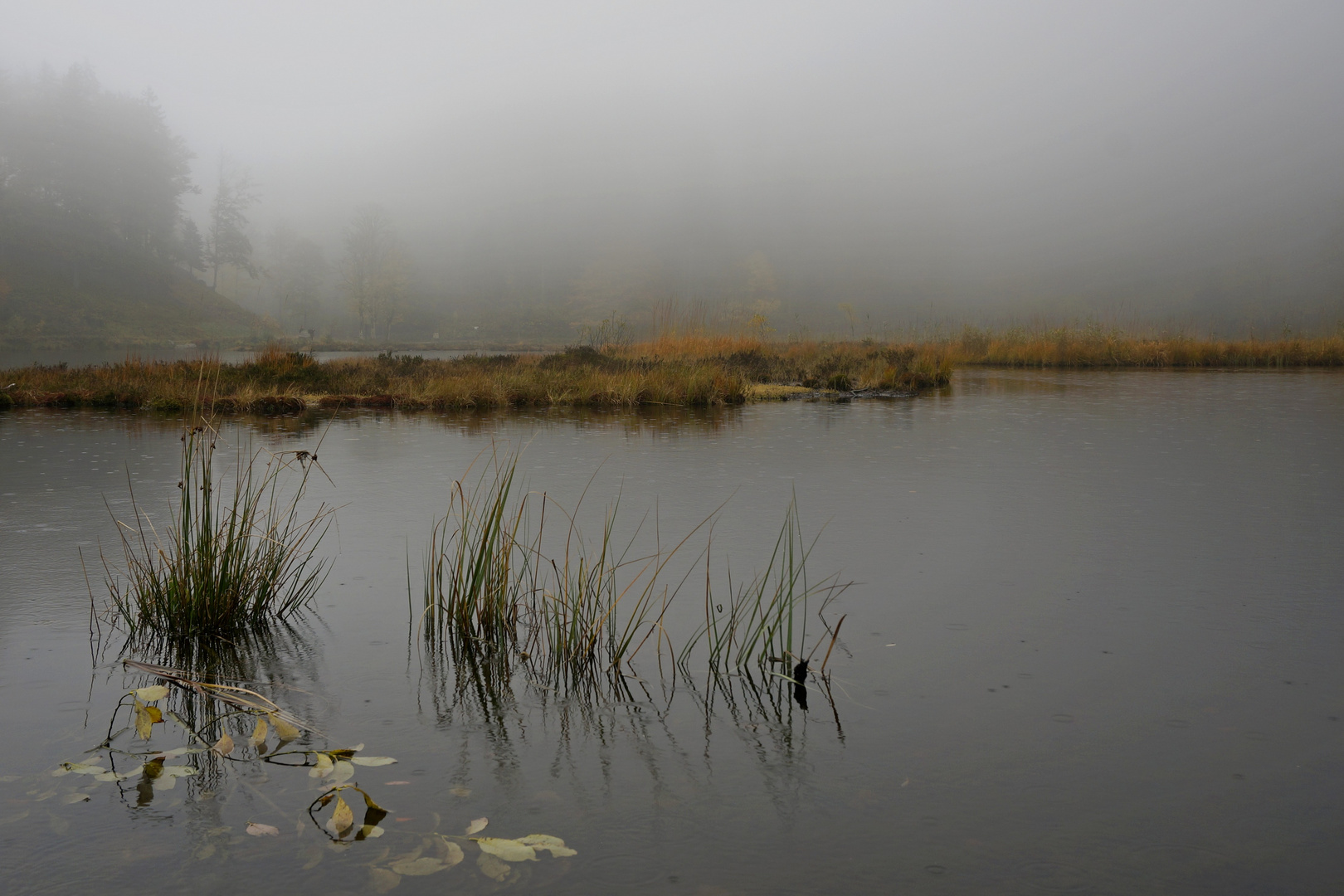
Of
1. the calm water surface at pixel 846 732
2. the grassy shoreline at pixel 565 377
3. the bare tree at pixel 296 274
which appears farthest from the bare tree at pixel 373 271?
the calm water surface at pixel 846 732

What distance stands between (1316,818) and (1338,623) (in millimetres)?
2016

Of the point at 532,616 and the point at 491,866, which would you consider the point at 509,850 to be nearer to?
the point at 491,866

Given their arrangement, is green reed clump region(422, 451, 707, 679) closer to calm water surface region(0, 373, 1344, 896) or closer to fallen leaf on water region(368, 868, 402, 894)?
calm water surface region(0, 373, 1344, 896)

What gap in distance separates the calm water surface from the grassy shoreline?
6490 millimetres

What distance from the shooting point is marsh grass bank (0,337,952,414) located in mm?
14195

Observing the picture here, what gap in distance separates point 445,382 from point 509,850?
1416cm

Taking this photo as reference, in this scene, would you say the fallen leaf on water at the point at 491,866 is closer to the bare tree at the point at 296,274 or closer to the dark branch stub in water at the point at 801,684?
the dark branch stub in water at the point at 801,684

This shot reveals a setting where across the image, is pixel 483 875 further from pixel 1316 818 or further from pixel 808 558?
pixel 808 558

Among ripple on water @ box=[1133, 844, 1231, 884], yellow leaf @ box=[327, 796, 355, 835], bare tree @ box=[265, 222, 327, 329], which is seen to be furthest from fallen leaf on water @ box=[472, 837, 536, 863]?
bare tree @ box=[265, 222, 327, 329]

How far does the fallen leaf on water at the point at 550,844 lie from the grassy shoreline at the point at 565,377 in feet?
26.7

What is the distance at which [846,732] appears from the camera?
288 cm

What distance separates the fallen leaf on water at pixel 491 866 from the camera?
2.12 m

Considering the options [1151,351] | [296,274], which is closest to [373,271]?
[296,274]

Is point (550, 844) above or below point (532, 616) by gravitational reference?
below
